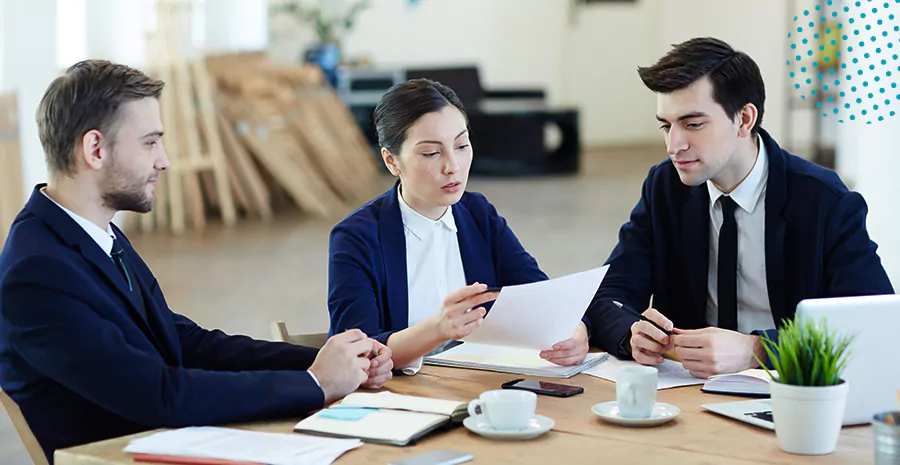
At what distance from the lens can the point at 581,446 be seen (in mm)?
1633

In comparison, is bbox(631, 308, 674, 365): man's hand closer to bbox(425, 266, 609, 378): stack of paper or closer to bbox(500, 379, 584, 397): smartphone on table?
bbox(425, 266, 609, 378): stack of paper

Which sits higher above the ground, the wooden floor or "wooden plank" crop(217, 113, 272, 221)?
"wooden plank" crop(217, 113, 272, 221)

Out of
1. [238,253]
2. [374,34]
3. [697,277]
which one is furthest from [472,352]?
[374,34]

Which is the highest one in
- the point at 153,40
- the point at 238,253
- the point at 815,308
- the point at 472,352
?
the point at 153,40

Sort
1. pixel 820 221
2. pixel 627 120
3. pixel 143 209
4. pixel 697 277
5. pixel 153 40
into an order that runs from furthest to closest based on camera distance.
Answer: pixel 627 120 → pixel 153 40 → pixel 697 277 → pixel 820 221 → pixel 143 209

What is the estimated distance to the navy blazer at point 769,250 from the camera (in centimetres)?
237

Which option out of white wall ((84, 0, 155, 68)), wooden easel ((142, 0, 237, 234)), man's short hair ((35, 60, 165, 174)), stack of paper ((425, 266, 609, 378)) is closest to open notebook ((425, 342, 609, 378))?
stack of paper ((425, 266, 609, 378))

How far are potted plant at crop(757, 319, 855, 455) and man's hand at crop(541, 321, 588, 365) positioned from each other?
58 cm

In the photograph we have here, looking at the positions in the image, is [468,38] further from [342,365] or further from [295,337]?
[342,365]

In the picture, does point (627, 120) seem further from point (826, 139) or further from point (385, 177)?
point (385, 177)

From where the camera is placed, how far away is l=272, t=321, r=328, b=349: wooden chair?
7.95ft

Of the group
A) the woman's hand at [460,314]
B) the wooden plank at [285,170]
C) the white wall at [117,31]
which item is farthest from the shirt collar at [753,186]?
the wooden plank at [285,170]

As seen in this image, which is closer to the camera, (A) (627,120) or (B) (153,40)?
(B) (153,40)

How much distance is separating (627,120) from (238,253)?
9694 mm
